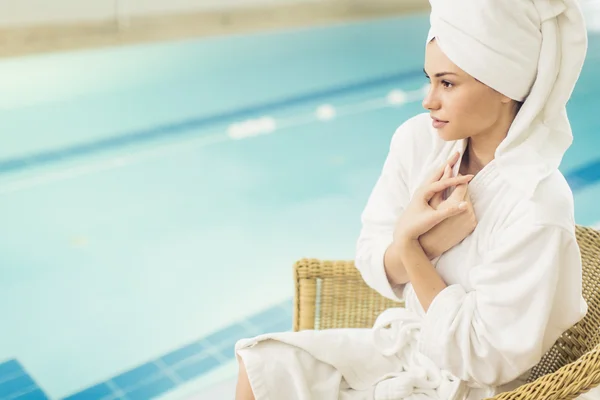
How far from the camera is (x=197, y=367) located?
9.43 ft

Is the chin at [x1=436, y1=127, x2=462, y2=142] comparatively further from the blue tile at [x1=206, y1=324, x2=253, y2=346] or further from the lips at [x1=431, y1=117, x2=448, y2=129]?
the blue tile at [x1=206, y1=324, x2=253, y2=346]

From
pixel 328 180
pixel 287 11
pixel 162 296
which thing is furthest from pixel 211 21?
pixel 162 296

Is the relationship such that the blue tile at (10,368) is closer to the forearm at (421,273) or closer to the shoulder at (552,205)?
the forearm at (421,273)

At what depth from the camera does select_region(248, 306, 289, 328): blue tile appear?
3.16 m

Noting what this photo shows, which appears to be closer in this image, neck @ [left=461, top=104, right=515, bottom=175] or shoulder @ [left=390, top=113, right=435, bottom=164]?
neck @ [left=461, top=104, right=515, bottom=175]

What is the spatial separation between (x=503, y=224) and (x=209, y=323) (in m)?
1.78

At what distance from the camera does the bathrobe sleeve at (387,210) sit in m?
1.87

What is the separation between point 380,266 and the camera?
1.86 metres

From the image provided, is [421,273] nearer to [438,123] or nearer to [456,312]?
[456,312]

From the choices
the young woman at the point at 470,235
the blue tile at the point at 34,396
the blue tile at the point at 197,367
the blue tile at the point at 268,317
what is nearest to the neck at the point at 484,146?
the young woman at the point at 470,235

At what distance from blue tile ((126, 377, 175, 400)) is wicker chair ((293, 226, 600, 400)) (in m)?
0.79

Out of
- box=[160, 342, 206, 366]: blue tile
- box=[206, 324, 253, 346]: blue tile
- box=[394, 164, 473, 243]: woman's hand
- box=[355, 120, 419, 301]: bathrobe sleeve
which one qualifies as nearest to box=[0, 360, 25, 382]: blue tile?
box=[160, 342, 206, 366]: blue tile

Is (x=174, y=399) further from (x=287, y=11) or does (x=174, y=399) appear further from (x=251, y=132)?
(x=287, y=11)

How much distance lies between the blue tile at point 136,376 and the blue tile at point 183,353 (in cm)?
6
